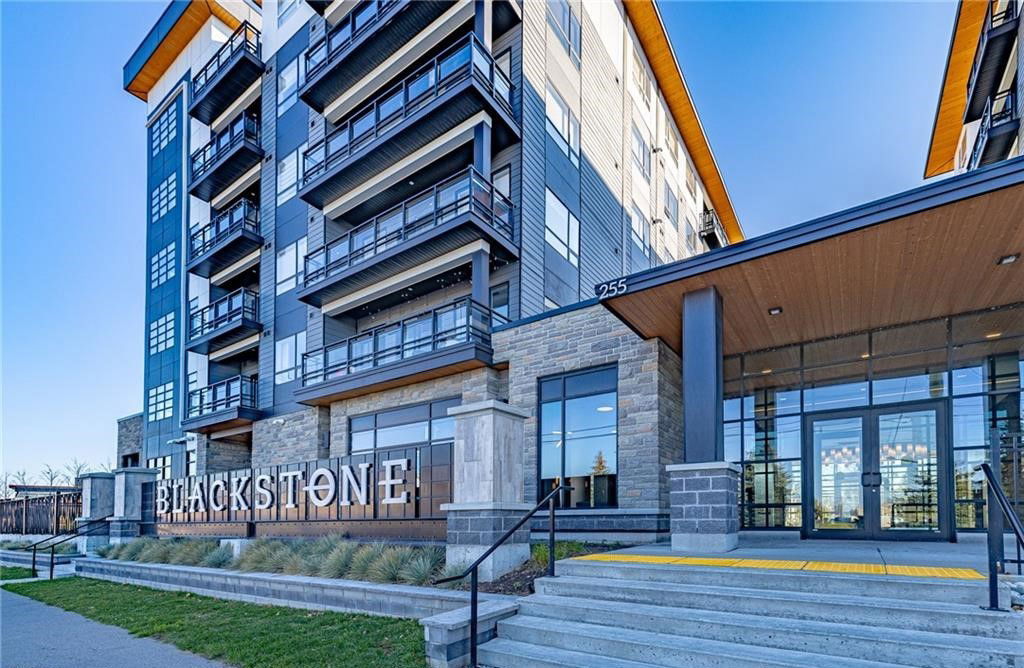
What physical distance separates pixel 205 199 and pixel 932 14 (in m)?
30.2

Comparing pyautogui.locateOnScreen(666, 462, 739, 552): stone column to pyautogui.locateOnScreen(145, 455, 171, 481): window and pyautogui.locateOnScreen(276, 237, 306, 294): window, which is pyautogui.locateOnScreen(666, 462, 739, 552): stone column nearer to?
pyautogui.locateOnScreen(276, 237, 306, 294): window

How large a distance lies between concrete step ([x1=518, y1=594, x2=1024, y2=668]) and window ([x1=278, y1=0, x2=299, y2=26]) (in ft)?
83.1

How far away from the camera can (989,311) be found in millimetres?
10742

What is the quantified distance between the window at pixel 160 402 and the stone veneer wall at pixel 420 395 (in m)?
13.3

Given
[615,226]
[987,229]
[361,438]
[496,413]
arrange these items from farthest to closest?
1. [615,226]
2. [361,438]
3. [496,413]
4. [987,229]

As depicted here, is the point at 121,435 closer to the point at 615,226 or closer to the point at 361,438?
the point at 361,438

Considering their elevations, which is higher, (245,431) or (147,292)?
(147,292)

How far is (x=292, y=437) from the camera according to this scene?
21.0 metres

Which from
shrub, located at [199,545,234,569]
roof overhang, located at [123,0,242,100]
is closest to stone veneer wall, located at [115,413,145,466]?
roof overhang, located at [123,0,242,100]

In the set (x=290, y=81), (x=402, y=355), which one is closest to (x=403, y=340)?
(x=402, y=355)

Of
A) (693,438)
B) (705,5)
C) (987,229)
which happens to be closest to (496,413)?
(693,438)

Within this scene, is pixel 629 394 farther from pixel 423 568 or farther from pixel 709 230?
pixel 709 230

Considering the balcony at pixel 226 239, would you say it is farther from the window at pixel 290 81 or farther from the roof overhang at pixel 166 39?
the roof overhang at pixel 166 39

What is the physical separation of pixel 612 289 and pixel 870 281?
12.6ft
